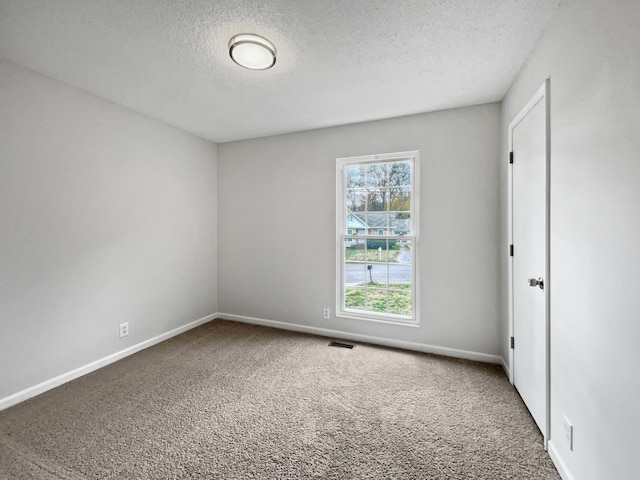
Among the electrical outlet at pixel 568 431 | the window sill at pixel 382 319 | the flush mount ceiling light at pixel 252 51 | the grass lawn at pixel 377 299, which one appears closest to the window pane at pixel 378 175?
the grass lawn at pixel 377 299

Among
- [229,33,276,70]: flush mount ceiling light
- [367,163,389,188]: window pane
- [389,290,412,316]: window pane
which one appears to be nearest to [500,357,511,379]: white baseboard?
[389,290,412,316]: window pane

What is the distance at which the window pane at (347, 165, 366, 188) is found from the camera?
337 centimetres

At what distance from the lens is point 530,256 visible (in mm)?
1992

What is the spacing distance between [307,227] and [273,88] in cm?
161

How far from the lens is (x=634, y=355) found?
3.29 feet

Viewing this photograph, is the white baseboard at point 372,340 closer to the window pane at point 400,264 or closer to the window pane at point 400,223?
the window pane at point 400,264

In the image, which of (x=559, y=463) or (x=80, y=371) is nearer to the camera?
(x=559, y=463)

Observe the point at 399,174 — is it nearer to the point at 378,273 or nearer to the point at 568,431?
the point at 378,273

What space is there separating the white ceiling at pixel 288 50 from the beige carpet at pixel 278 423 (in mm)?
2500

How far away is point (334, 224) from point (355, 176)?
61cm

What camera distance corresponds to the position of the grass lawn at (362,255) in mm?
3246

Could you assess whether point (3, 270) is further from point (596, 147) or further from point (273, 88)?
point (596, 147)

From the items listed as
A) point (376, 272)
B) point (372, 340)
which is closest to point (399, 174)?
point (376, 272)

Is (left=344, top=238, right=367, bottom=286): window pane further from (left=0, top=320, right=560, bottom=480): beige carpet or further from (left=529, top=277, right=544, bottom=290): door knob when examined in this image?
(left=529, top=277, right=544, bottom=290): door knob
